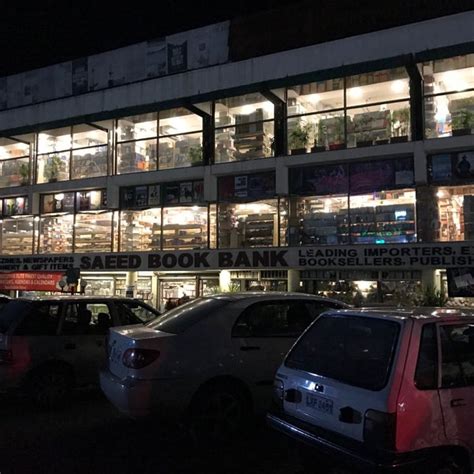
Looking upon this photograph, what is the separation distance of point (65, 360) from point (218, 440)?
3.03m

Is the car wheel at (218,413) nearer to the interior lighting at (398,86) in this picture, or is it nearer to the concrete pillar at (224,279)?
the concrete pillar at (224,279)

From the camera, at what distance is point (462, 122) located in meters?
16.2

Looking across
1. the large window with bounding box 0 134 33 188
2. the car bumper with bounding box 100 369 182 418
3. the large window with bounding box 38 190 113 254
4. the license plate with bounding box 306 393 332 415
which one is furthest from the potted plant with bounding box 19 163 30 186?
the license plate with bounding box 306 393 332 415

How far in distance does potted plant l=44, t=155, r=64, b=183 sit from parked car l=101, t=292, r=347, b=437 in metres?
17.6

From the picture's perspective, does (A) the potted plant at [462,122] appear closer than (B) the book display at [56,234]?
Yes

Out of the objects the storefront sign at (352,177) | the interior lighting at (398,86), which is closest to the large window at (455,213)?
the storefront sign at (352,177)

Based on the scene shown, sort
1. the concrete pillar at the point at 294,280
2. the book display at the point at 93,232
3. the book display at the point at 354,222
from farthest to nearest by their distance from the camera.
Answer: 1. the book display at the point at 93,232
2. the concrete pillar at the point at 294,280
3. the book display at the point at 354,222

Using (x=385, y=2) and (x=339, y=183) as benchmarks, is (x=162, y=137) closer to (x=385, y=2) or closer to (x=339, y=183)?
(x=339, y=183)

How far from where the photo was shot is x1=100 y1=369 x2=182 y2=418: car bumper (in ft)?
18.8

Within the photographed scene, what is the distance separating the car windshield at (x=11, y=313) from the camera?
308 inches

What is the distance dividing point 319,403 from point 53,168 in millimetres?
20846

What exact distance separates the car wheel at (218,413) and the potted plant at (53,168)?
18.6 meters

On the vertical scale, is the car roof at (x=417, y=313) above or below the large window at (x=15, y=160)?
below

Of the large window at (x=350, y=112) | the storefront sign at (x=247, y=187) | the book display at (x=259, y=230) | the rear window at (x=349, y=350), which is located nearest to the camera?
the rear window at (x=349, y=350)
